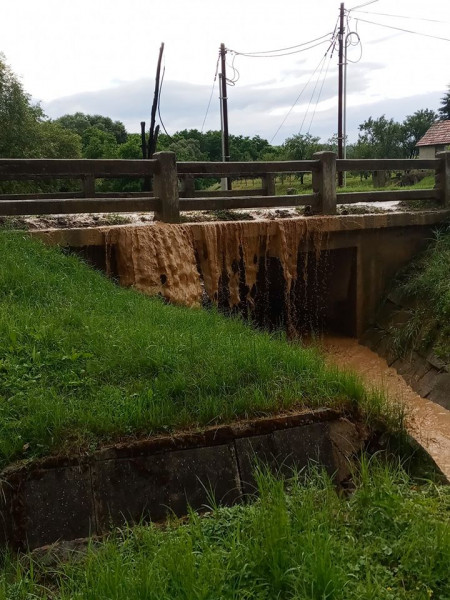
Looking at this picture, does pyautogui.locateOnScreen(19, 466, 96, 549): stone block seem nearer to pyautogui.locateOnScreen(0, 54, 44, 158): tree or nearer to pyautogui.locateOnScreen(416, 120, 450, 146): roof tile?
pyautogui.locateOnScreen(0, 54, 44, 158): tree

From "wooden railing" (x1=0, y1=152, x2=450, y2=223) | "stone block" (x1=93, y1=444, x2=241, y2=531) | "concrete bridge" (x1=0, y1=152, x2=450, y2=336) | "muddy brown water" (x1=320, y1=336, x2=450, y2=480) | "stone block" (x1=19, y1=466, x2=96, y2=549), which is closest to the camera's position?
"stone block" (x1=19, y1=466, x2=96, y2=549)

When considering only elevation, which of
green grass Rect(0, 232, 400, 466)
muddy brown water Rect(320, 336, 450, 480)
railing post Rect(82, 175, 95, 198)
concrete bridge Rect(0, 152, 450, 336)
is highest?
railing post Rect(82, 175, 95, 198)

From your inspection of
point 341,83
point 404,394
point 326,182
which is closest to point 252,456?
point 404,394

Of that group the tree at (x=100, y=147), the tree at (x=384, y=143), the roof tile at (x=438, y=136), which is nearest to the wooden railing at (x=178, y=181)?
the roof tile at (x=438, y=136)

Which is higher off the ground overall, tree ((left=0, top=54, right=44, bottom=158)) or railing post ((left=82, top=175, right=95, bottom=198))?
tree ((left=0, top=54, right=44, bottom=158))

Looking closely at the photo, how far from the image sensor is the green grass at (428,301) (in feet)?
27.5

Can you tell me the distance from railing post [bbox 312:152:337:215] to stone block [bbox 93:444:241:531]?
6.13 metres

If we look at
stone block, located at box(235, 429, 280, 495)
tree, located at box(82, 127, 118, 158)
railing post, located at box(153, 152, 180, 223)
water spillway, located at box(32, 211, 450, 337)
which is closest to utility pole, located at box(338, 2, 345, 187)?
water spillway, located at box(32, 211, 450, 337)

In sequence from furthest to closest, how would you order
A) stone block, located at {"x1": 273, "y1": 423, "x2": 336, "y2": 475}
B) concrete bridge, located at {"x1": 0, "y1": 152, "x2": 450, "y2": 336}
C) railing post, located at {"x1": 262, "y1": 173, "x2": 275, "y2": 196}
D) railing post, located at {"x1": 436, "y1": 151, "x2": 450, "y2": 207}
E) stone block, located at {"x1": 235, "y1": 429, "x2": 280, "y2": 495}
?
railing post, located at {"x1": 262, "y1": 173, "x2": 275, "y2": 196}, railing post, located at {"x1": 436, "y1": 151, "x2": 450, "y2": 207}, concrete bridge, located at {"x1": 0, "y1": 152, "x2": 450, "y2": 336}, stone block, located at {"x1": 273, "y1": 423, "x2": 336, "y2": 475}, stone block, located at {"x1": 235, "y1": 429, "x2": 280, "y2": 495}

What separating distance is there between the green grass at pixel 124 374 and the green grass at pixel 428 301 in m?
3.45

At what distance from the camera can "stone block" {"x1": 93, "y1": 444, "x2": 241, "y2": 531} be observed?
155 inches

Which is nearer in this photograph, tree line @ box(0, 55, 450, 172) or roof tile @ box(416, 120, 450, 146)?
tree line @ box(0, 55, 450, 172)

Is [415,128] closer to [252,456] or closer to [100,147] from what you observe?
[100,147]

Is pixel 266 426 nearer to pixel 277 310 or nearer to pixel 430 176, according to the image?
pixel 277 310
